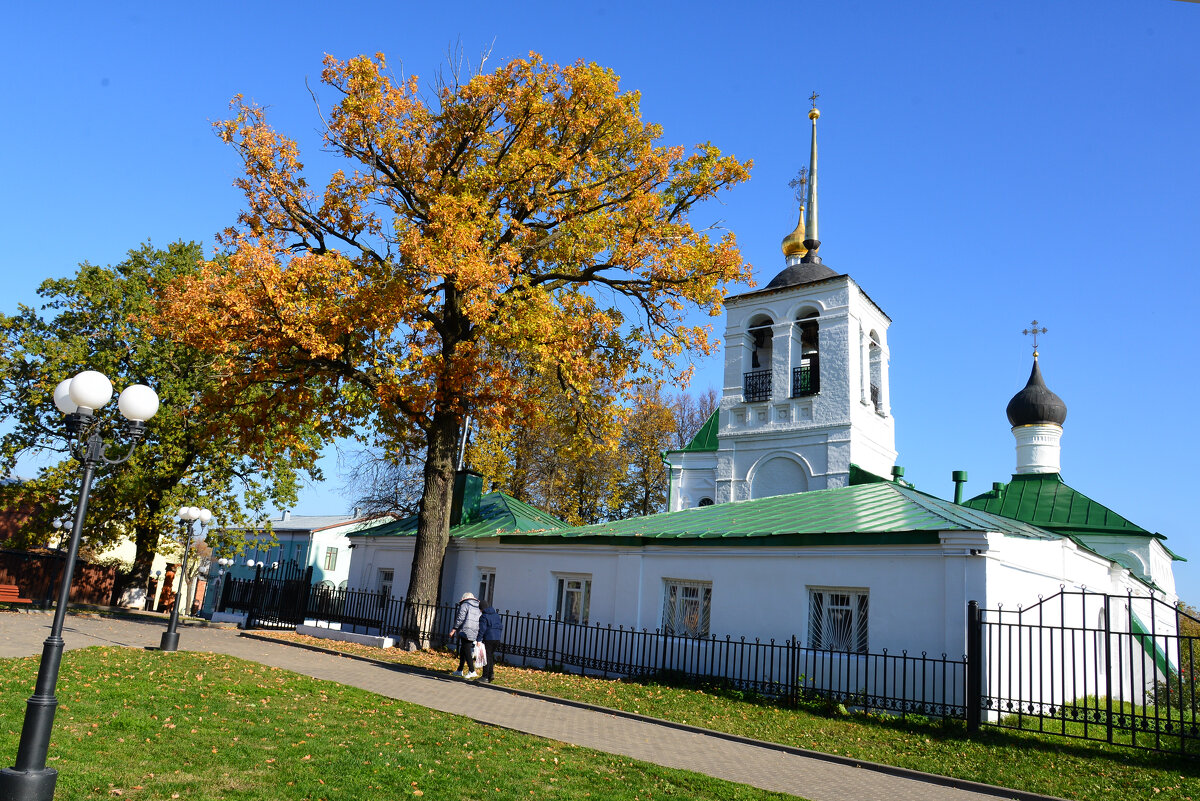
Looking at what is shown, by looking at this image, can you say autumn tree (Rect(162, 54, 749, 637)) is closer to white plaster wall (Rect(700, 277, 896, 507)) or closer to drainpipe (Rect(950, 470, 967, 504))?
white plaster wall (Rect(700, 277, 896, 507))

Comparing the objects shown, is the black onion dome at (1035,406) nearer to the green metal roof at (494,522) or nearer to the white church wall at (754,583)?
the green metal roof at (494,522)

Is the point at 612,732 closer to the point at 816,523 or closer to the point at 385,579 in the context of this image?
the point at 816,523

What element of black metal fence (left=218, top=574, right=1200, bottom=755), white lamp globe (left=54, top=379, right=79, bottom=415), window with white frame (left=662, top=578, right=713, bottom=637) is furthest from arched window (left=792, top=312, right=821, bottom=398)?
white lamp globe (left=54, top=379, right=79, bottom=415)

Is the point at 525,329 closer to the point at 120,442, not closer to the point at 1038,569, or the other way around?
the point at 1038,569

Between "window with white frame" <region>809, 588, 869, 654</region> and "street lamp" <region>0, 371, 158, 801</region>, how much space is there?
1107 cm

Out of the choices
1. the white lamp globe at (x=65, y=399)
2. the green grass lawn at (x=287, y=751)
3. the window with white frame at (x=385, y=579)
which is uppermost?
the white lamp globe at (x=65, y=399)

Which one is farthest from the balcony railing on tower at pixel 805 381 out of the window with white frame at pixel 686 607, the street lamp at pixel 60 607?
the street lamp at pixel 60 607

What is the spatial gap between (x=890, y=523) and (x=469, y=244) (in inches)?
387

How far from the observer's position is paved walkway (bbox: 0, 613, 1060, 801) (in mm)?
8328

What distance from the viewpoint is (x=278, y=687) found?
1116 cm

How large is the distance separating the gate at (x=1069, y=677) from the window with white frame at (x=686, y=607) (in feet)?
16.7

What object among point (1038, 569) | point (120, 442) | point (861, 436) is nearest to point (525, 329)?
point (1038, 569)

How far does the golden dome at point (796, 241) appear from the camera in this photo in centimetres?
3038

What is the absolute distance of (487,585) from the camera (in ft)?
67.5
